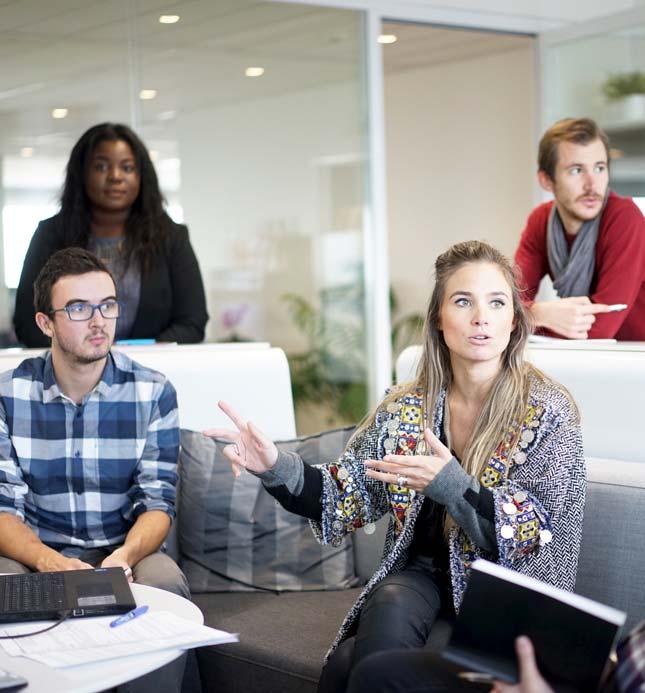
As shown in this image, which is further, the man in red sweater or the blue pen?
the man in red sweater

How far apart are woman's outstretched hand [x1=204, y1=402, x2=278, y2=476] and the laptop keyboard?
0.41 metres

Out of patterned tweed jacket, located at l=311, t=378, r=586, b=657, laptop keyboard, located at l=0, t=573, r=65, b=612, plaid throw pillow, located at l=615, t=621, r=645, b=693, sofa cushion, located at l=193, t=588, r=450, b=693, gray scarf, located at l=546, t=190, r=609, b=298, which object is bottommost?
sofa cushion, located at l=193, t=588, r=450, b=693

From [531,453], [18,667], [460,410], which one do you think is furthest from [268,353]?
[18,667]

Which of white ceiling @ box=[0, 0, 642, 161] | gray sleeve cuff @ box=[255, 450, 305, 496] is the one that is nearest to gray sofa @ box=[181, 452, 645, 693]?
gray sleeve cuff @ box=[255, 450, 305, 496]

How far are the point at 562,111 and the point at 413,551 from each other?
11.9ft

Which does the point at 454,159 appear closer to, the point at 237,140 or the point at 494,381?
the point at 237,140

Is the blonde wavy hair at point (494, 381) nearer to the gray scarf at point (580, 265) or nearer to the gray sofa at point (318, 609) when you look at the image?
the gray sofa at point (318, 609)

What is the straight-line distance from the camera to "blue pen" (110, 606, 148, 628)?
71.9 inches

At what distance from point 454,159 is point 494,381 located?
202 inches

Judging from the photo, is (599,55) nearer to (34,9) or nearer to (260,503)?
(34,9)

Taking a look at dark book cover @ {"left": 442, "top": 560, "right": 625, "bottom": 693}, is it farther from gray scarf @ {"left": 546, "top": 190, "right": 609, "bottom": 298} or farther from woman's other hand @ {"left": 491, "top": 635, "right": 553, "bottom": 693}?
gray scarf @ {"left": 546, "top": 190, "right": 609, "bottom": 298}

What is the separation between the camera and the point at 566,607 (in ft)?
5.19

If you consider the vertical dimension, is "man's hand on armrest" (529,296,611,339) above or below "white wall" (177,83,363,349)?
below

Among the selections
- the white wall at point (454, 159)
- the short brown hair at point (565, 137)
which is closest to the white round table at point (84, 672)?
the short brown hair at point (565, 137)
